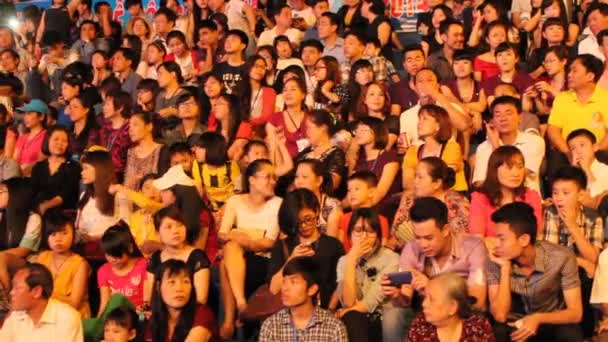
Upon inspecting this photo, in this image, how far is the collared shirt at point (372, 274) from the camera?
615 cm

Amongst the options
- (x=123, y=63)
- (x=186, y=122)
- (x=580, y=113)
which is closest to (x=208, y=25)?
(x=123, y=63)

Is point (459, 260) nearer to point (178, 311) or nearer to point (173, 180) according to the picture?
point (178, 311)

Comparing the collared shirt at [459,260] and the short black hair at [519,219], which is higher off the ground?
the short black hair at [519,219]

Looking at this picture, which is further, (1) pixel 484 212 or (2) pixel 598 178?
(2) pixel 598 178

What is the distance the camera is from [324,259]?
6371 mm

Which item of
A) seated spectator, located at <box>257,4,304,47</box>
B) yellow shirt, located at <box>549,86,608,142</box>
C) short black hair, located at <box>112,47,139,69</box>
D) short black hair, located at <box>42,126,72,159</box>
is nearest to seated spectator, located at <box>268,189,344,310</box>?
yellow shirt, located at <box>549,86,608,142</box>

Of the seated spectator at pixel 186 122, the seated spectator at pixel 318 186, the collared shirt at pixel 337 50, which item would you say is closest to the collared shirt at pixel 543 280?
the seated spectator at pixel 318 186

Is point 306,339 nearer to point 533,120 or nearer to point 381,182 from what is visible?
point 381,182

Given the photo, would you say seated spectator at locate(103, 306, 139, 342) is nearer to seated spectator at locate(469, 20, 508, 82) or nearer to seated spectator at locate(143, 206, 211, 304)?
seated spectator at locate(143, 206, 211, 304)

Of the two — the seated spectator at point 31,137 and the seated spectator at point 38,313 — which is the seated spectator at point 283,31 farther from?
the seated spectator at point 38,313

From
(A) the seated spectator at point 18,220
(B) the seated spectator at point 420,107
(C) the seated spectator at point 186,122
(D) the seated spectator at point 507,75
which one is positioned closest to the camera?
(A) the seated spectator at point 18,220

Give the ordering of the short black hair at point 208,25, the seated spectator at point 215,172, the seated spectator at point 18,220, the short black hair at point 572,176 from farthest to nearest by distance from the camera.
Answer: the short black hair at point 208,25, the seated spectator at point 215,172, the seated spectator at point 18,220, the short black hair at point 572,176

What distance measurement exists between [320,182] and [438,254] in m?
1.42

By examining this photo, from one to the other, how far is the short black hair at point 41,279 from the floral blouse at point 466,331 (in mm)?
2038
